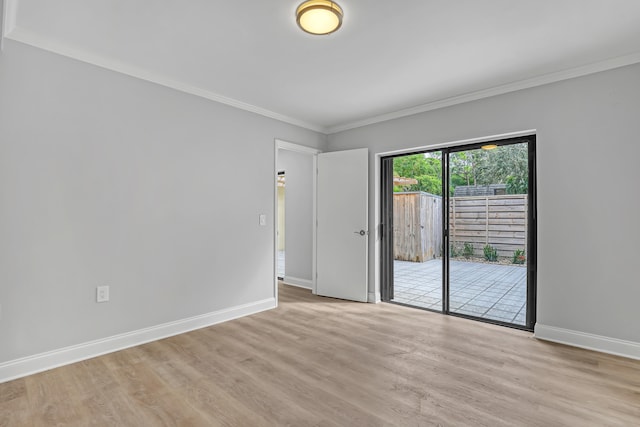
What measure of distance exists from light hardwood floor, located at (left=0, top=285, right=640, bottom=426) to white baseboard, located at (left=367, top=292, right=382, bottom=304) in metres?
1.09

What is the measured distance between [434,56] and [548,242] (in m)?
2.03

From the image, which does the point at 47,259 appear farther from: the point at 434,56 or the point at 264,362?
the point at 434,56

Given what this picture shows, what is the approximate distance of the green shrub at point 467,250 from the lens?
365 centimetres

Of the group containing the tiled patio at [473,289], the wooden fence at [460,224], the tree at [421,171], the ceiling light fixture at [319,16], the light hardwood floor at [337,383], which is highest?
the ceiling light fixture at [319,16]

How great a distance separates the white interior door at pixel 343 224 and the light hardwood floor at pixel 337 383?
127 cm

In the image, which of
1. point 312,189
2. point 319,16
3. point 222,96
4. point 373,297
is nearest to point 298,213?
point 312,189

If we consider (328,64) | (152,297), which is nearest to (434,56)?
(328,64)

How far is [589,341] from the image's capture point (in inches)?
110

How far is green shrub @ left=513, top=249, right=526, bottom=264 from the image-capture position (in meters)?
3.32

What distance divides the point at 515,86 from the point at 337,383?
3.21m

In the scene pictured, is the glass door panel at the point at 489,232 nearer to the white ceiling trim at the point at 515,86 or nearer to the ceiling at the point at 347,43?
the white ceiling trim at the point at 515,86

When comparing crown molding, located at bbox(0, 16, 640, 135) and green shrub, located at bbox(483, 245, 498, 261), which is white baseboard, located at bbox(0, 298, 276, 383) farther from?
green shrub, located at bbox(483, 245, 498, 261)

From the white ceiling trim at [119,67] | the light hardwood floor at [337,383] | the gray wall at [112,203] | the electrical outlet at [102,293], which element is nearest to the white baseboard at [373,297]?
the light hardwood floor at [337,383]

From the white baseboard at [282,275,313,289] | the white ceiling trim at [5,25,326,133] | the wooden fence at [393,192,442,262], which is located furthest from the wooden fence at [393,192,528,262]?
the white ceiling trim at [5,25,326,133]
